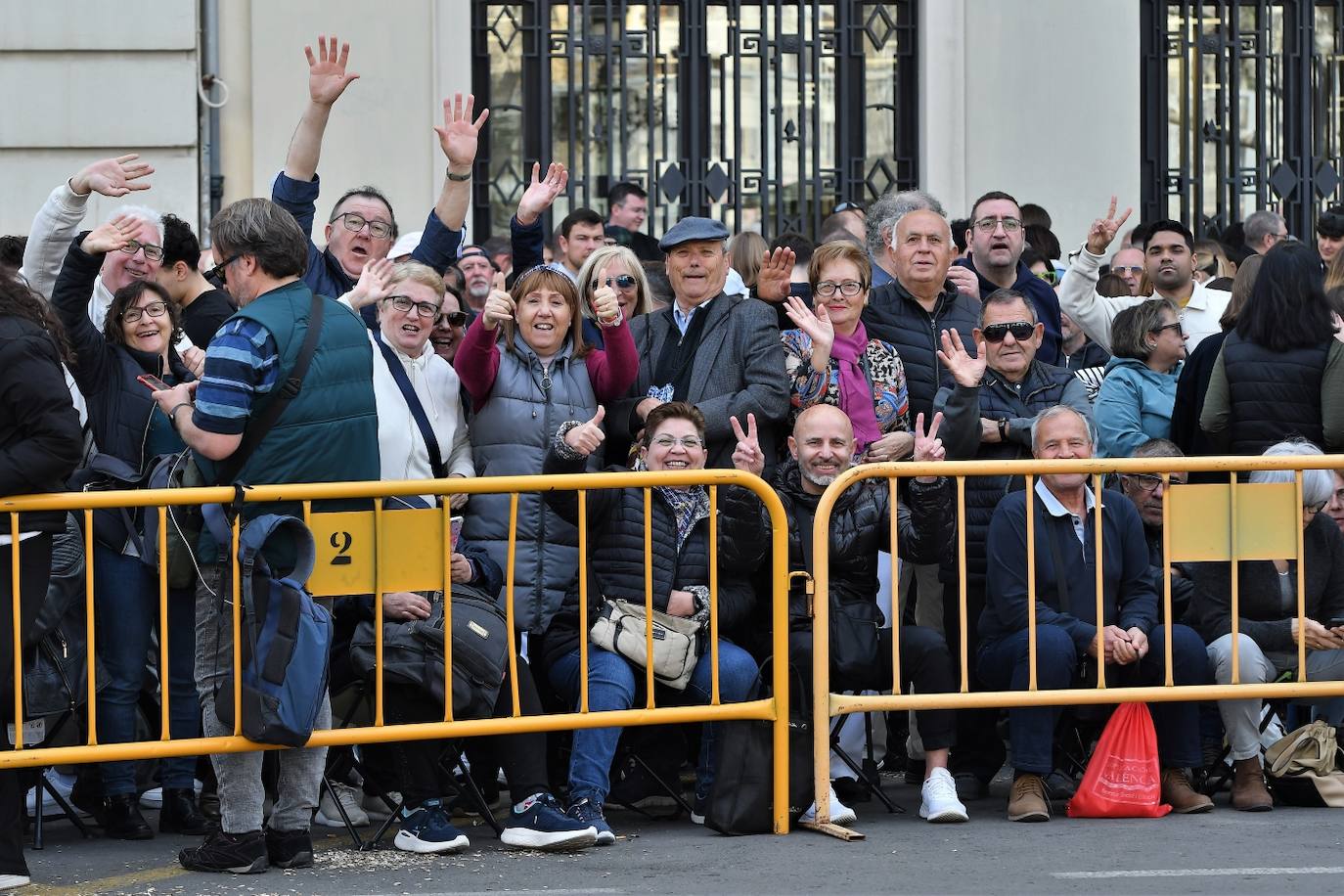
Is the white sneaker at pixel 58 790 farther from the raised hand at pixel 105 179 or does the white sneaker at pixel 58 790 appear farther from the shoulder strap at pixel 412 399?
the raised hand at pixel 105 179

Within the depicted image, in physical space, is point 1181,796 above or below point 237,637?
below

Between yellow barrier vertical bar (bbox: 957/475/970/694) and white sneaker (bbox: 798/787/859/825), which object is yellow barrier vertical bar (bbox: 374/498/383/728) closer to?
white sneaker (bbox: 798/787/859/825)

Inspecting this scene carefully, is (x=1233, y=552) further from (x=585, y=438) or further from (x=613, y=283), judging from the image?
(x=613, y=283)

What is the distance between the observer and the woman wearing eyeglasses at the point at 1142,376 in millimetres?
8734

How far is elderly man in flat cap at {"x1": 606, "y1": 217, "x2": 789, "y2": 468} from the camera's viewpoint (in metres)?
7.91

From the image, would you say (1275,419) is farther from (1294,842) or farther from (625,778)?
(625,778)

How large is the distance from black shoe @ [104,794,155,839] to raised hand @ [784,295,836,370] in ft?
9.75

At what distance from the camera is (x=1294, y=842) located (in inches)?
268

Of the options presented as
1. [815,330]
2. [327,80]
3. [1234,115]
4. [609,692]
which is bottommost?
[609,692]

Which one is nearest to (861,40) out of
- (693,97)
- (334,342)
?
(693,97)

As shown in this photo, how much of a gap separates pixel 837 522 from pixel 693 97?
596 centimetres

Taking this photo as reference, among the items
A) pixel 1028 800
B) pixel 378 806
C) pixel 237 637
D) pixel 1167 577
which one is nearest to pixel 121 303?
pixel 237 637

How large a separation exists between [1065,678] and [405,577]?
2.33 m

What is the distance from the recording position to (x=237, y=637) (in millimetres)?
6473
